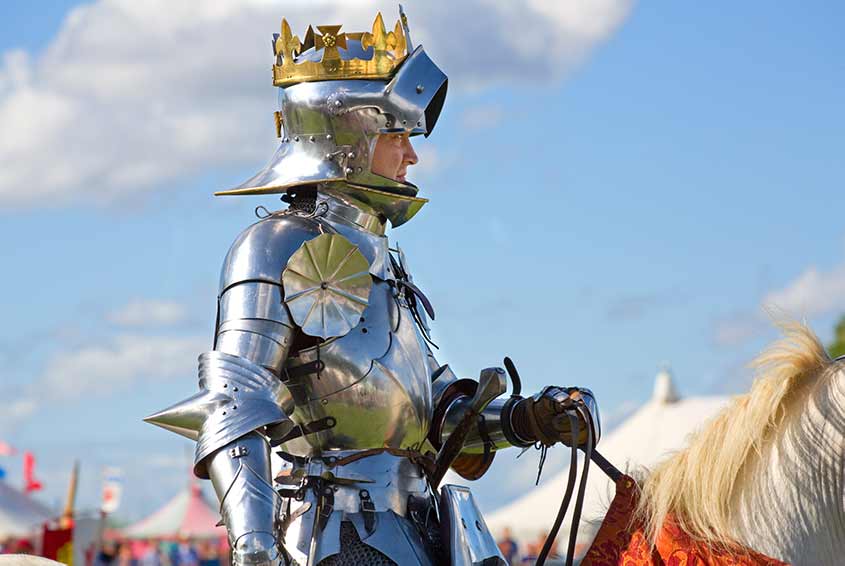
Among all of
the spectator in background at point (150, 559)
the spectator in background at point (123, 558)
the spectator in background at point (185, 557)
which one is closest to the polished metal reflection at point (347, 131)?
the spectator in background at point (123, 558)

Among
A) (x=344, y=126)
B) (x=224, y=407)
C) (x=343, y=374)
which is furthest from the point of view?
(x=344, y=126)

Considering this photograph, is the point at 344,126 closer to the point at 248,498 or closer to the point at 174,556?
the point at 248,498

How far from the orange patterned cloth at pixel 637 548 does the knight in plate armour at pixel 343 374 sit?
83cm

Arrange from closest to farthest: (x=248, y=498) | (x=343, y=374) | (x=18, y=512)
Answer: (x=248, y=498), (x=343, y=374), (x=18, y=512)

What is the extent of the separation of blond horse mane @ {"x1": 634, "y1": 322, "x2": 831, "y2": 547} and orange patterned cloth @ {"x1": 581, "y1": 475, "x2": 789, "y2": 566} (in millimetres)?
41

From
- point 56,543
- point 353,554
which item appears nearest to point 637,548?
point 353,554

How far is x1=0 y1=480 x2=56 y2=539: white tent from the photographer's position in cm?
2953

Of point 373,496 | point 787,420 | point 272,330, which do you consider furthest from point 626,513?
point 272,330

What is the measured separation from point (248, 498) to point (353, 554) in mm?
598

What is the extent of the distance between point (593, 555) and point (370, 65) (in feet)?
8.41

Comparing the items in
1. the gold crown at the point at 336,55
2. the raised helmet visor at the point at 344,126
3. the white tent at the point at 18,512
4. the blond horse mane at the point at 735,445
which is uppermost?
the white tent at the point at 18,512

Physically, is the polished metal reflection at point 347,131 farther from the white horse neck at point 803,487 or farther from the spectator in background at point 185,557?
the spectator in background at point 185,557

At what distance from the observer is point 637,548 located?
4707mm

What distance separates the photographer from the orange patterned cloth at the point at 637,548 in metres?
4.58
